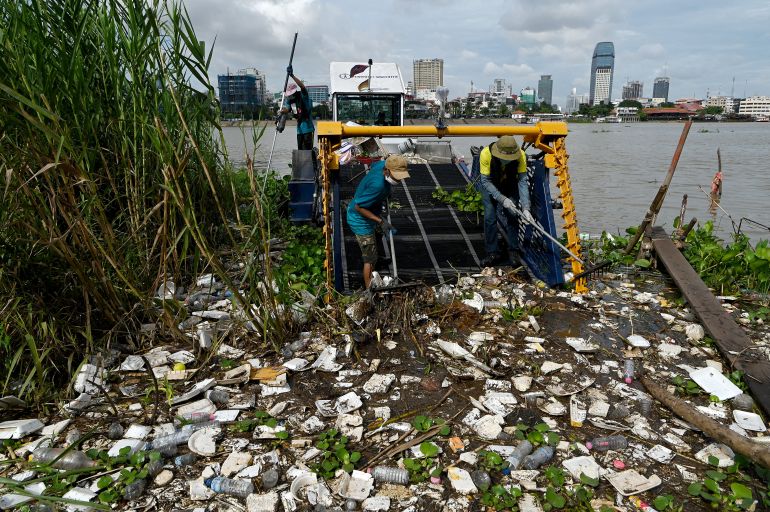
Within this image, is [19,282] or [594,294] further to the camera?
[594,294]

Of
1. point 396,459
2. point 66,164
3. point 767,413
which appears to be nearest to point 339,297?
point 396,459

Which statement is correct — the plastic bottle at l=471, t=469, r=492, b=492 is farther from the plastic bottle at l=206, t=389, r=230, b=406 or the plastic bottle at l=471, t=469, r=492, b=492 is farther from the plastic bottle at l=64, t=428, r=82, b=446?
the plastic bottle at l=64, t=428, r=82, b=446

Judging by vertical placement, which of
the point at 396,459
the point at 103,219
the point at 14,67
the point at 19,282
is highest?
the point at 14,67

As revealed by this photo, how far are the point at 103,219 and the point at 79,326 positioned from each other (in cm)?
82

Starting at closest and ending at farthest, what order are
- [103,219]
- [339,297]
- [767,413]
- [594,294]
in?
[767,413]
[103,219]
[339,297]
[594,294]

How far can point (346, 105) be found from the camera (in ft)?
34.3

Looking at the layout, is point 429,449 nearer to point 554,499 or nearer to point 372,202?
point 554,499

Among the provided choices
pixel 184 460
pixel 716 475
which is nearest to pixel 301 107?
pixel 184 460

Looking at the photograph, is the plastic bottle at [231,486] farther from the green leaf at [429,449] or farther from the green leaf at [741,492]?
the green leaf at [741,492]

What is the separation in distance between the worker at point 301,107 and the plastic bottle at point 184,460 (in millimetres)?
6033

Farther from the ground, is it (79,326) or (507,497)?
(79,326)

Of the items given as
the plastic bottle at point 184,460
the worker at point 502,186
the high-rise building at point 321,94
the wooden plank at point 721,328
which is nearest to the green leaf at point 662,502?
the wooden plank at point 721,328

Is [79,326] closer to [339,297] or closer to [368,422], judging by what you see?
[339,297]

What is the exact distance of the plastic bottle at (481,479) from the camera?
2539 mm
